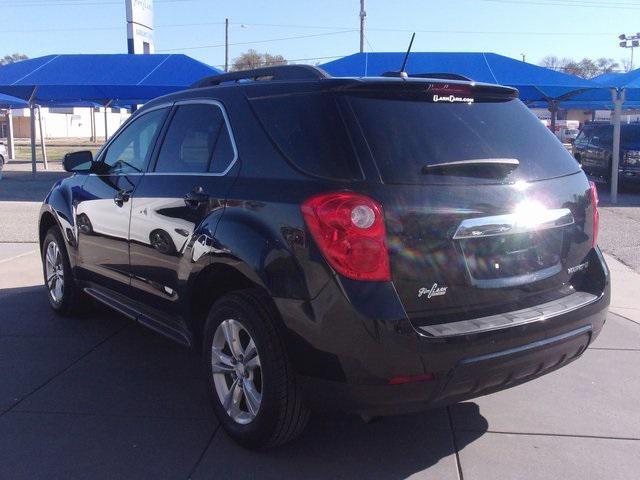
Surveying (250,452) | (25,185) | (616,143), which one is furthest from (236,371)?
(25,185)

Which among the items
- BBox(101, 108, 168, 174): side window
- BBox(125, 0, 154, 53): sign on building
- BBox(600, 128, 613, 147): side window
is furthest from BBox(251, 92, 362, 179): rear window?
BBox(125, 0, 154, 53): sign on building

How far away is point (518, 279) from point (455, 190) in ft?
1.77

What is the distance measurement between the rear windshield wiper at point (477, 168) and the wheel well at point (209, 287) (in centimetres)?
104

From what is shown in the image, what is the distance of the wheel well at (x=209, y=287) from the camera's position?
3.64 meters

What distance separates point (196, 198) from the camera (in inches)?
152

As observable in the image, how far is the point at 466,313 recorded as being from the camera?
3.16 m

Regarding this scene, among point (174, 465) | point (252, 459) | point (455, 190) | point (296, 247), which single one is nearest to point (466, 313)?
point (455, 190)

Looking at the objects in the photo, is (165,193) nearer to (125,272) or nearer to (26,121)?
(125,272)

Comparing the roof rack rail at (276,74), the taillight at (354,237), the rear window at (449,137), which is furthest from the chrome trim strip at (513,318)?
the roof rack rail at (276,74)

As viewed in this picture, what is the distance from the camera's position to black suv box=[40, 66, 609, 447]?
3018 millimetres

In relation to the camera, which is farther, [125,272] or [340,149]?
[125,272]

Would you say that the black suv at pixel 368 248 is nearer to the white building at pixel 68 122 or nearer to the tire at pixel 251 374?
the tire at pixel 251 374

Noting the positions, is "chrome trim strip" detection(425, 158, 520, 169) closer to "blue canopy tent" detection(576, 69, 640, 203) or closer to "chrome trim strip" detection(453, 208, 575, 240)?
"chrome trim strip" detection(453, 208, 575, 240)

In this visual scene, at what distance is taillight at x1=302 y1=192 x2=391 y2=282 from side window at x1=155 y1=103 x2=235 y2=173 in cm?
99
